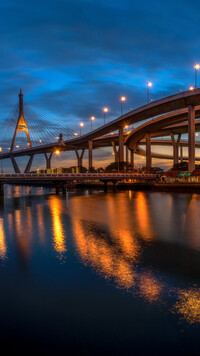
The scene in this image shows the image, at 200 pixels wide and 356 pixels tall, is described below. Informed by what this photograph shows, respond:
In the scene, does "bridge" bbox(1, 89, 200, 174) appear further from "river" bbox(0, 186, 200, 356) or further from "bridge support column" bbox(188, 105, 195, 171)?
"river" bbox(0, 186, 200, 356)

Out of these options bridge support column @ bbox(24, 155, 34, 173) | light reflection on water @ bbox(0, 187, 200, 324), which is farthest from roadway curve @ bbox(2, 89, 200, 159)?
bridge support column @ bbox(24, 155, 34, 173)

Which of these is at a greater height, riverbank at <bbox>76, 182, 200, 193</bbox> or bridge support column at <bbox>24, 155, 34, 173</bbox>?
bridge support column at <bbox>24, 155, 34, 173</bbox>

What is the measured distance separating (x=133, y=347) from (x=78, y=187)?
96.9 m

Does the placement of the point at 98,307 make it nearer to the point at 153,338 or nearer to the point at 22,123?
the point at 153,338

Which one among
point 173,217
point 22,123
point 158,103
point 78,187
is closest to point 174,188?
point 158,103

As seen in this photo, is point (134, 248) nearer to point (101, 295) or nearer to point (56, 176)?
point (101, 295)

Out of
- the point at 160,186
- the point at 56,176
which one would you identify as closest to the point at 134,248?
the point at 56,176

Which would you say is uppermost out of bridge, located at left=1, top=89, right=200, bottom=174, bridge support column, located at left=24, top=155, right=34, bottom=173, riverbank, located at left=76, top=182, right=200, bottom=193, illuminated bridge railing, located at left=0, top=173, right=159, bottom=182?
bridge, located at left=1, top=89, right=200, bottom=174

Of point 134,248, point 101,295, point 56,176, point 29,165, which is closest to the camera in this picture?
point 101,295

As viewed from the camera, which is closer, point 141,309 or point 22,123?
point 141,309

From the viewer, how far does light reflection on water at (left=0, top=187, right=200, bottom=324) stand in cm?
1034

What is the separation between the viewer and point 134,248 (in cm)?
1659

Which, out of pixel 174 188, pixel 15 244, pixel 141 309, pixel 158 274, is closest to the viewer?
pixel 141 309

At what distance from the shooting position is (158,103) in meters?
67.9
